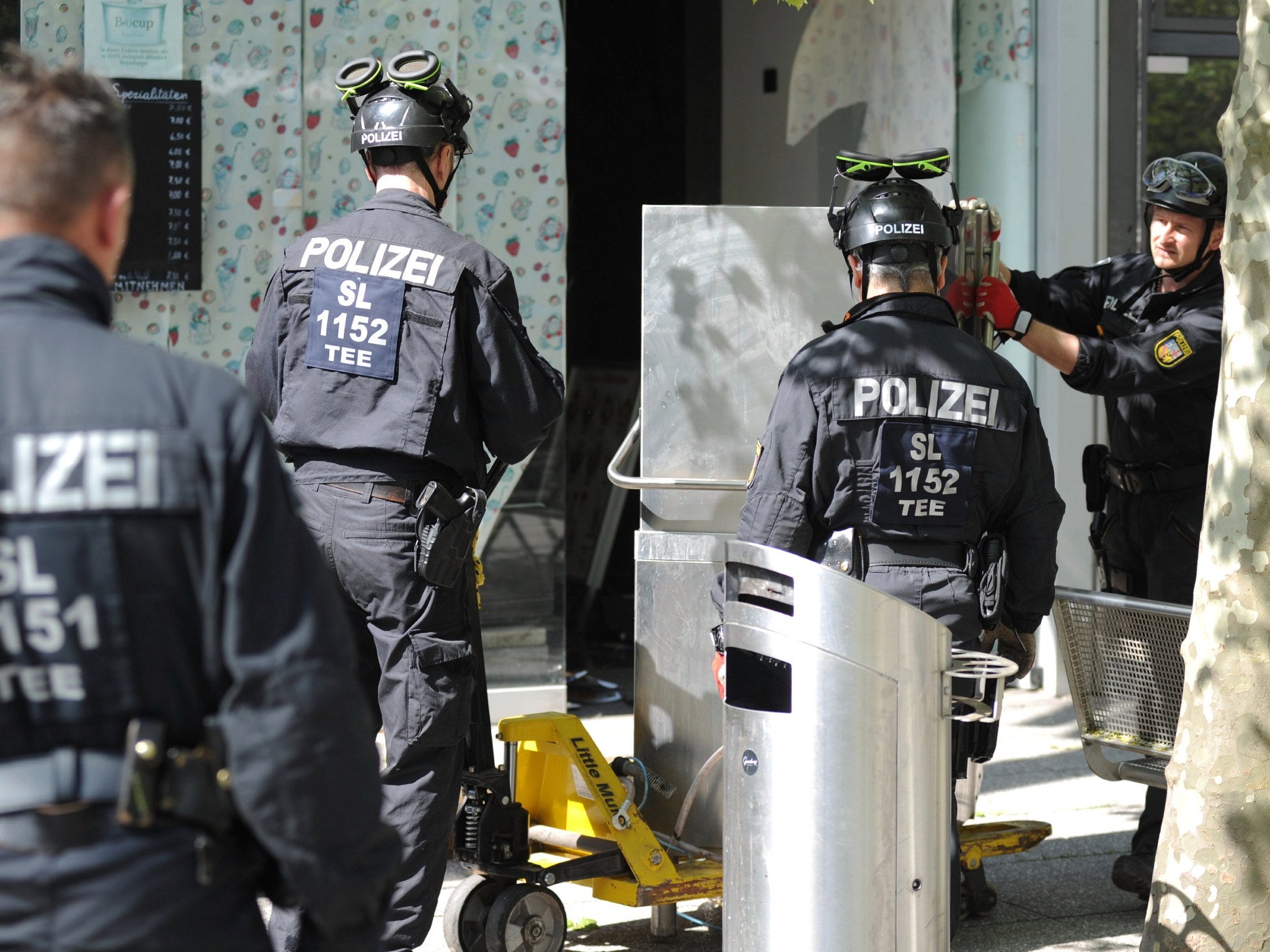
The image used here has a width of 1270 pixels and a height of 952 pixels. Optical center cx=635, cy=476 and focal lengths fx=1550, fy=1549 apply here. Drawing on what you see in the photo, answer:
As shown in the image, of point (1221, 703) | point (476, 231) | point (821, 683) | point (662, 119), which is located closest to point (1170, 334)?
point (1221, 703)

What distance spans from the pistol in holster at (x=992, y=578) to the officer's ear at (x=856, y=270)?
0.65 meters

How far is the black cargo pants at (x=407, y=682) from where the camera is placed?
11.6ft

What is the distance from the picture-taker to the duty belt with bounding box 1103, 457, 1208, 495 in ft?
14.8

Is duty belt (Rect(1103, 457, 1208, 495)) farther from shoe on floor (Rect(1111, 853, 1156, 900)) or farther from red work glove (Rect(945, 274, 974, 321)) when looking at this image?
shoe on floor (Rect(1111, 853, 1156, 900))

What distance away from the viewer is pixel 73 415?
172cm

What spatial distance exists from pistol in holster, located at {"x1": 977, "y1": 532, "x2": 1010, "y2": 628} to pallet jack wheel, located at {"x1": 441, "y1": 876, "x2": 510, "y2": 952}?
4.48 ft

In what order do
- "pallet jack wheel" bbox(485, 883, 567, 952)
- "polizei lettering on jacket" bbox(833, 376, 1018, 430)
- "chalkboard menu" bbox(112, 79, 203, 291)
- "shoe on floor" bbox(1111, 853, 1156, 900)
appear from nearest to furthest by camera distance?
1. "polizei lettering on jacket" bbox(833, 376, 1018, 430)
2. "pallet jack wheel" bbox(485, 883, 567, 952)
3. "shoe on floor" bbox(1111, 853, 1156, 900)
4. "chalkboard menu" bbox(112, 79, 203, 291)

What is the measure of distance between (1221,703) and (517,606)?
383 centimetres

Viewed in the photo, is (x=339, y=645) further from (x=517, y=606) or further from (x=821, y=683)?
(x=517, y=606)

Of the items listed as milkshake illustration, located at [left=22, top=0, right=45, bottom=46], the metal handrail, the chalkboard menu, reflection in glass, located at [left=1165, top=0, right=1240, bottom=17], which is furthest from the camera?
reflection in glass, located at [left=1165, top=0, right=1240, bottom=17]

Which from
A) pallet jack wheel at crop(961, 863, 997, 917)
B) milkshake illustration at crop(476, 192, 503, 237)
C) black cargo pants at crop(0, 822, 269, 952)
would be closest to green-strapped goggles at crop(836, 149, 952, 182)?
pallet jack wheel at crop(961, 863, 997, 917)

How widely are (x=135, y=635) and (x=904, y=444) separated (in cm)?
202

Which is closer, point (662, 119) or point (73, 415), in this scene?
point (73, 415)

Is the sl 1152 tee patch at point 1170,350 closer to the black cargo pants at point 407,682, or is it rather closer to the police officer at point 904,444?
the police officer at point 904,444
